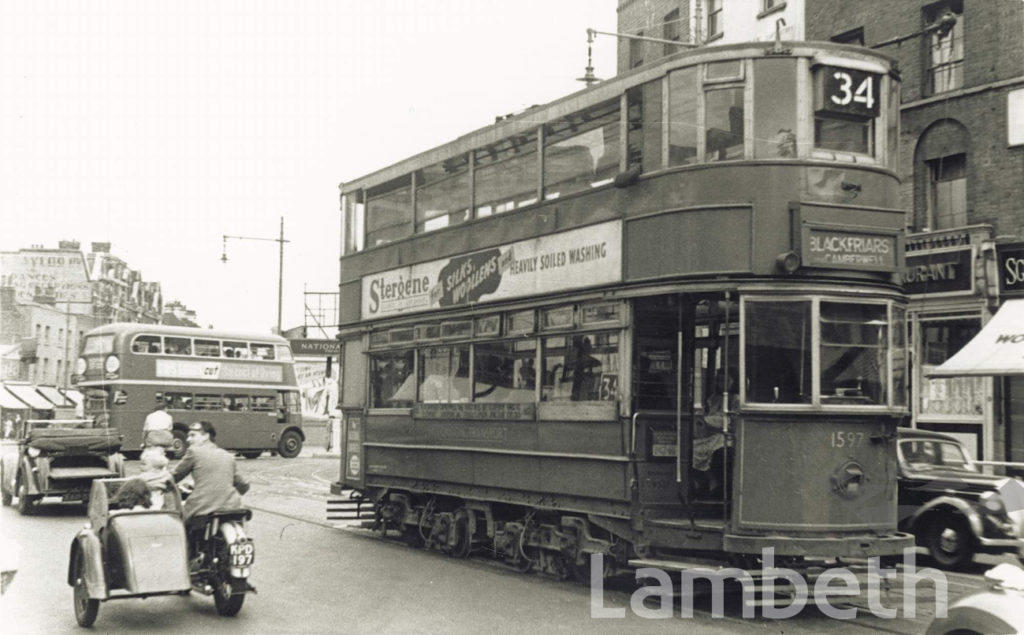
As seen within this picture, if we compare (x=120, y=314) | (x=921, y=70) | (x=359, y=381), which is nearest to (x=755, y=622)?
(x=359, y=381)

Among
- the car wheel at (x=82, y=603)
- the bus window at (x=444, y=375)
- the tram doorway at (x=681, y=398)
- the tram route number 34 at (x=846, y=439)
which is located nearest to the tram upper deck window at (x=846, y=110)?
the tram doorway at (x=681, y=398)

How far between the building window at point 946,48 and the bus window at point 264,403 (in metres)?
23.2

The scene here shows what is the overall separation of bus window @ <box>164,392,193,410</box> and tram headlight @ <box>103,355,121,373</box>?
1716 mm

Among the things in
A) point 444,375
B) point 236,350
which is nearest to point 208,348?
point 236,350

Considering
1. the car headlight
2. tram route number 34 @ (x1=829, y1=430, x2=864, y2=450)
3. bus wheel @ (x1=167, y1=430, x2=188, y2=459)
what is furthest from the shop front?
bus wheel @ (x1=167, y1=430, x2=188, y2=459)

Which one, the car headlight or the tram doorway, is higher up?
the tram doorway

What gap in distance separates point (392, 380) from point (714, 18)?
1563 cm

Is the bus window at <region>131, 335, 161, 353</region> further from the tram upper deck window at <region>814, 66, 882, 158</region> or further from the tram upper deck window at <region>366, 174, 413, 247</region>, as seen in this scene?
the tram upper deck window at <region>814, 66, 882, 158</region>

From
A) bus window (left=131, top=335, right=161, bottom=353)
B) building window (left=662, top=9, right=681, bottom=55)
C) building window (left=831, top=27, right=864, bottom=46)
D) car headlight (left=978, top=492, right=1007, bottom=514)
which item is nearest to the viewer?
car headlight (left=978, top=492, right=1007, bottom=514)

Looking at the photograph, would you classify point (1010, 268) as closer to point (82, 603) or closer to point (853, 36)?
point (853, 36)

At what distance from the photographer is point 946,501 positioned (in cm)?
1370

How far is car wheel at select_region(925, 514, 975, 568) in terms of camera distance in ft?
44.1

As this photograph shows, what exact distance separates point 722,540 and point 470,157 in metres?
6.11

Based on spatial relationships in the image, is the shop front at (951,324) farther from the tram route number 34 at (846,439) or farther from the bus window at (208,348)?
the bus window at (208,348)
